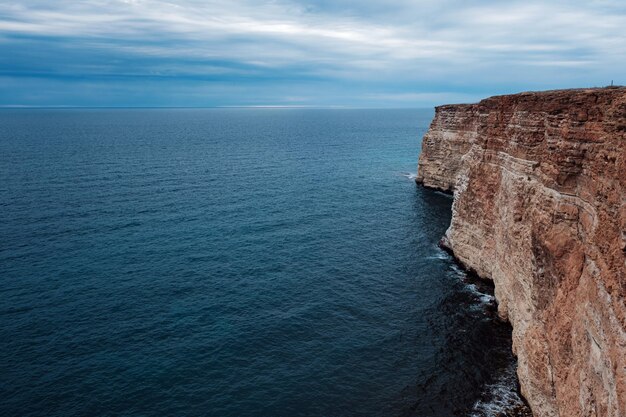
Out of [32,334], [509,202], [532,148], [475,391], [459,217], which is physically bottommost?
[475,391]

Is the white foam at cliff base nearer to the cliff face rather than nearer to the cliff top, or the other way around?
the cliff face

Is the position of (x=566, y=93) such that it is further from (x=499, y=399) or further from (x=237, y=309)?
(x=237, y=309)

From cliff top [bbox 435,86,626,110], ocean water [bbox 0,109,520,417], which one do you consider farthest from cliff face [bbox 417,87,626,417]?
ocean water [bbox 0,109,520,417]

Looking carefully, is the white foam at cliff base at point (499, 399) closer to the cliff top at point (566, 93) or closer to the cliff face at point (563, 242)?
the cliff face at point (563, 242)

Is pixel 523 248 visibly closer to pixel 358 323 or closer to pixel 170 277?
pixel 358 323

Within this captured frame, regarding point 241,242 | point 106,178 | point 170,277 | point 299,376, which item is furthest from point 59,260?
point 106,178
